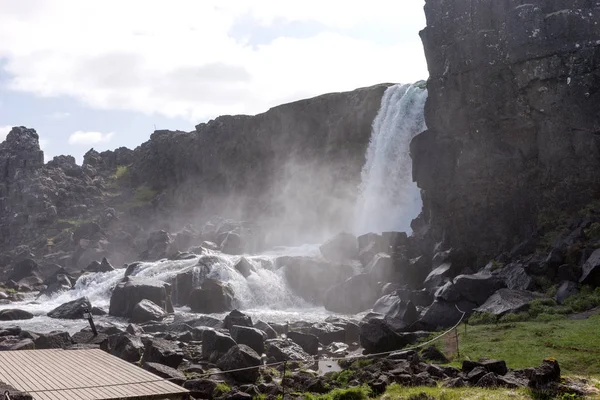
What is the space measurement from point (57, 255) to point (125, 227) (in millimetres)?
13749

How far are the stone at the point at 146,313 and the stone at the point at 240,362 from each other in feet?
61.2

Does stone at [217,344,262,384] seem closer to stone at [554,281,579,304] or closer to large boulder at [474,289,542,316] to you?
large boulder at [474,289,542,316]

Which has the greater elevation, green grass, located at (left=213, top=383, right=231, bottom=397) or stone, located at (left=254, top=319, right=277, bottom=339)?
green grass, located at (left=213, top=383, right=231, bottom=397)

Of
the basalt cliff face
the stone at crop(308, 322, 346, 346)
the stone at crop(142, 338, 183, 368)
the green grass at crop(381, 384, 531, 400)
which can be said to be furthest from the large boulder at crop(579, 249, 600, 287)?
the stone at crop(142, 338, 183, 368)

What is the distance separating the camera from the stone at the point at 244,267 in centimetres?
5981

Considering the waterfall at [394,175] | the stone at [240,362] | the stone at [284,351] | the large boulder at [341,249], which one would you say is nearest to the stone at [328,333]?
the stone at [284,351]

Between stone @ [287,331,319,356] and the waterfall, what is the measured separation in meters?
37.2

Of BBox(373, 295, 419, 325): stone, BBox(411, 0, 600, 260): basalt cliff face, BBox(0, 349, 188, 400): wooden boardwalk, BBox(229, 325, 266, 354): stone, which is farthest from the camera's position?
BBox(411, 0, 600, 260): basalt cliff face

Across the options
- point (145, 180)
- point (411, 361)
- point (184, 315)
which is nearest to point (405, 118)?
point (184, 315)

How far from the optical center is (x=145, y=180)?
133500mm

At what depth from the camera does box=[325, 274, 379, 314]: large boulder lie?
51719 millimetres

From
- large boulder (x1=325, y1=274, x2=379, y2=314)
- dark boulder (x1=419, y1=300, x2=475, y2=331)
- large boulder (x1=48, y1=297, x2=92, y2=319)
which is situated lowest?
large boulder (x1=325, y1=274, x2=379, y2=314)

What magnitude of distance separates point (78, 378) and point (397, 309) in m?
24.7

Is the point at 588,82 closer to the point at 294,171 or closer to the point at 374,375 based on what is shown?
the point at 374,375
